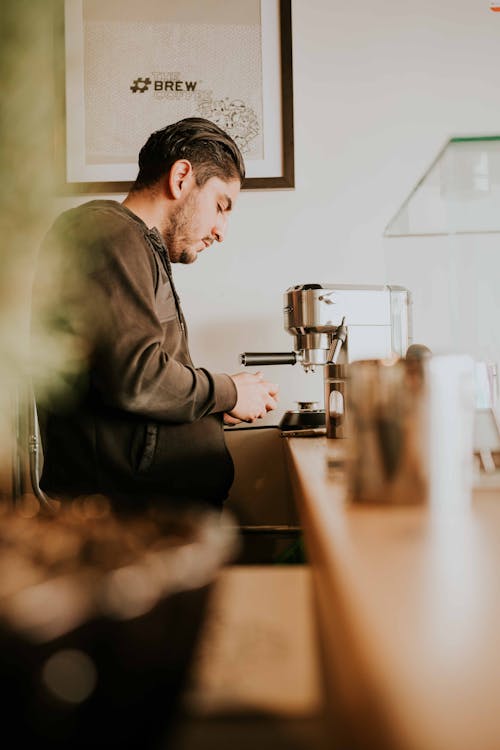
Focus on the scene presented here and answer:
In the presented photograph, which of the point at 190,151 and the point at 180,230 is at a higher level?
the point at 190,151

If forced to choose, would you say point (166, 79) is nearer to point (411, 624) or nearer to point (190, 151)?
point (190, 151)

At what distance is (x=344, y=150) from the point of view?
2146 mm

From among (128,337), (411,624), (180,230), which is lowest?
(411,624)

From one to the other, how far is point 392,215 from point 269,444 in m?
0.80

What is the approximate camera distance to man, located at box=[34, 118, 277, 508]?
1.22m

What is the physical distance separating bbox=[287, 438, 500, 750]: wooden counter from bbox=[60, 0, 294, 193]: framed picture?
5.78 feet

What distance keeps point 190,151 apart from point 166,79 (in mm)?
729

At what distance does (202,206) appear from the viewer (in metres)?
1.60

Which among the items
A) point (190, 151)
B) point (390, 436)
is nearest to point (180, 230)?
point (190, 151)

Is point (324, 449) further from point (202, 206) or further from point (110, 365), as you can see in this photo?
point (202, 206)

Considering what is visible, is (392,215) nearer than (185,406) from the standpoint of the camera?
No

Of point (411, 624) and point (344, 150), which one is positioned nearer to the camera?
point (411, 624)

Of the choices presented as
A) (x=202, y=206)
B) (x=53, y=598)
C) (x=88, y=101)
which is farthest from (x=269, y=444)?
(x=53, y=598)

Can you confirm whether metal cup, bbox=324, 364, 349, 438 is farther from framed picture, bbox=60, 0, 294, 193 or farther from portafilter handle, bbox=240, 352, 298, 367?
framed picture, bbox=60, 0, 294, 193
